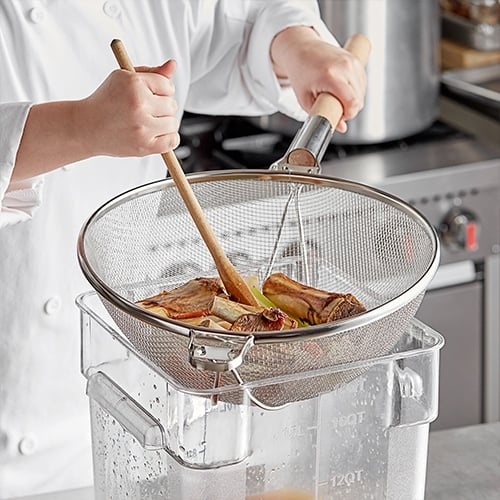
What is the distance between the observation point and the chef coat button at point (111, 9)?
1.26 metres

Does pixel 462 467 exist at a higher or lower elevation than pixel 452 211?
higher

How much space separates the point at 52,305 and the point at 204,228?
1.34 ft

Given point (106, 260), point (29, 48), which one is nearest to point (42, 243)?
point (29, 48)

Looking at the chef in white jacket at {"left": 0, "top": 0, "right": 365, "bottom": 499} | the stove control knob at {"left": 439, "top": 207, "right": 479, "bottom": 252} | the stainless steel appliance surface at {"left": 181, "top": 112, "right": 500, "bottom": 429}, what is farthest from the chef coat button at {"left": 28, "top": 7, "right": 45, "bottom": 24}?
the stove control knob at {"left": 439, "top": 207, "right": 479, "bottom": 252}

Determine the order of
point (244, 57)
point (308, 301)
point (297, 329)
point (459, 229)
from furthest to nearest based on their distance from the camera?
1. point (459, 229)
2. point (244, 57)
3. point (308, 301)
4. point (297, 329)

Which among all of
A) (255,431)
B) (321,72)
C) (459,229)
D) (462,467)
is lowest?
(459,229)

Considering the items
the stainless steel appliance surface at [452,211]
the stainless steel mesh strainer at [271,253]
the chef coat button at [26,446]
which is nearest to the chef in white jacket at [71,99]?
the chef coat button at [26,446]

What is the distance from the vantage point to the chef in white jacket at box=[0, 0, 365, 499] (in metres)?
1.21

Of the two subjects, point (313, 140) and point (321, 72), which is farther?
point (321, 72)

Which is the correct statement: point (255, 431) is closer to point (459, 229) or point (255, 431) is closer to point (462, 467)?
point (462, 467)

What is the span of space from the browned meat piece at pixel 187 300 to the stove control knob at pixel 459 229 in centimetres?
102

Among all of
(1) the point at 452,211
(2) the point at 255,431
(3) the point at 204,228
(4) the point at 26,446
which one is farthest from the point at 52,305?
(1) the point at 452,211

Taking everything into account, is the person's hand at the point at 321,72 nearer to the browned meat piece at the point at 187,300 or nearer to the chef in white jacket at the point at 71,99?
the chef in white jacket at the point at 71,99

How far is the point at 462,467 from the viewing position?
1038 mm
